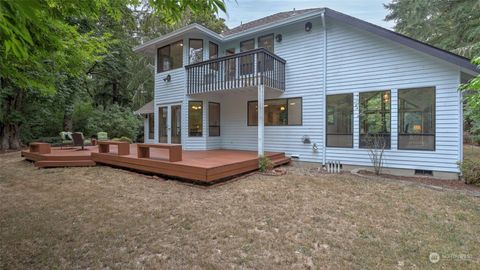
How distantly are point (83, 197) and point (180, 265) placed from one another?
3685mm

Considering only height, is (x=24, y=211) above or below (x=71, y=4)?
below

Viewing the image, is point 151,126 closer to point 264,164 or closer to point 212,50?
point 212,50

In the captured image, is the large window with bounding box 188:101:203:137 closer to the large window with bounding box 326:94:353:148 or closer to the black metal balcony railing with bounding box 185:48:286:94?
the black metal balcony railing with bounding box 185:48:286:94

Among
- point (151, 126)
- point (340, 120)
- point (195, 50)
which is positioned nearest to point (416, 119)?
point (340, 120)

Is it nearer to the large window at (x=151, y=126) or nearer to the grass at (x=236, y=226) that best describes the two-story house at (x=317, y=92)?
the large window at (x=151, y=126)

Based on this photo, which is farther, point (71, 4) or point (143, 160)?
point (143, 160)

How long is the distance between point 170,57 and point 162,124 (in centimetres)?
323

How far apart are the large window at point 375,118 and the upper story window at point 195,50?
6985 mm

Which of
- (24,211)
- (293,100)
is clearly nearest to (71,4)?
(24,211)

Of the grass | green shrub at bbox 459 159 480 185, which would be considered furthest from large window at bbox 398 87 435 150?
the grass

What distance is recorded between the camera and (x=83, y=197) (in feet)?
17.5

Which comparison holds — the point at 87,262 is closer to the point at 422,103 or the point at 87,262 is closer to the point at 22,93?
the point at 422,103

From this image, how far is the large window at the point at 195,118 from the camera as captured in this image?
1095 centimetres

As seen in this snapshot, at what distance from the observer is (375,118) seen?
8117 millimetres
